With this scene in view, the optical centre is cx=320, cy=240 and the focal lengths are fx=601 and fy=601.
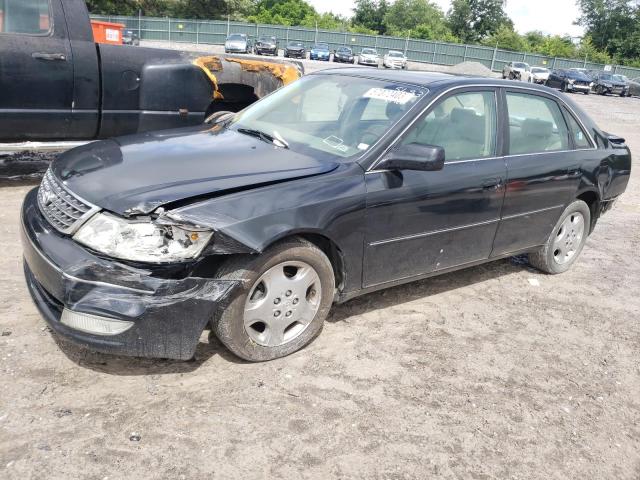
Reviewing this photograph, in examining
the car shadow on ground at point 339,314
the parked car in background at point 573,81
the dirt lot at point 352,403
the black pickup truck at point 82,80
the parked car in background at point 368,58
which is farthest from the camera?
the parked car in background at point 368,58

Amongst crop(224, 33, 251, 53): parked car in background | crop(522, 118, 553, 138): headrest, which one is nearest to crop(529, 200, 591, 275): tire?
crop(522, 118, 553, 138): headrest

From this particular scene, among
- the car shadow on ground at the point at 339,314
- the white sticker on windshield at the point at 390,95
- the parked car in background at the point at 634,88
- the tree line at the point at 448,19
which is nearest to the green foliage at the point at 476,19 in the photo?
the tree line at the point at 448,19

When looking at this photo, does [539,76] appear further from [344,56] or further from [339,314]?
[339,314]

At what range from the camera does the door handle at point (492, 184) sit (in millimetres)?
4273

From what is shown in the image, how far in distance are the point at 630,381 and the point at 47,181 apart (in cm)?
377

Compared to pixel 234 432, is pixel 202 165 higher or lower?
higher

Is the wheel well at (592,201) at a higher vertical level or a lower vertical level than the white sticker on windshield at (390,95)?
lower

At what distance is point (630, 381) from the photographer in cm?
374

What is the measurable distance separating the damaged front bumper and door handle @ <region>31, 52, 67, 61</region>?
3.63 m

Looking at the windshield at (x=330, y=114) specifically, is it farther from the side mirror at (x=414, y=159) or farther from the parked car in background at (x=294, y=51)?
the parked car in background at (x=294, y=51)

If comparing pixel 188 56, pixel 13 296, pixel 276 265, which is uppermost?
pixel 188 56

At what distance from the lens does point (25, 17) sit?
600 centimetres

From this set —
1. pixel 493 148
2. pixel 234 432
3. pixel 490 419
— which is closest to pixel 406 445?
pixel 490 419

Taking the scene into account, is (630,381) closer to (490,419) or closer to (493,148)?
(490,419)
